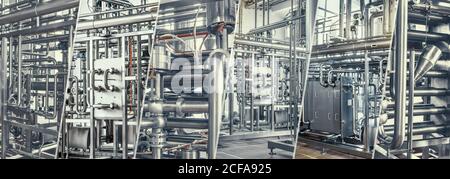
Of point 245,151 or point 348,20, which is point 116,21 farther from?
point 348,20

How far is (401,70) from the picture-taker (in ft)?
4.79

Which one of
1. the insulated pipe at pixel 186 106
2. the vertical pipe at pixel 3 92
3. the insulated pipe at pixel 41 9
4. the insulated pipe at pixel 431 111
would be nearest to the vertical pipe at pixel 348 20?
the insulated pipe at pixel 431 111

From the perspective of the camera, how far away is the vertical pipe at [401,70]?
1459 mm

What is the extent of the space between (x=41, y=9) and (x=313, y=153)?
199 centimetres

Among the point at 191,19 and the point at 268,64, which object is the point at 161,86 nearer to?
the point at 191,19

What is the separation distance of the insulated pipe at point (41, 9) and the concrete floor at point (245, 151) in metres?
1.28

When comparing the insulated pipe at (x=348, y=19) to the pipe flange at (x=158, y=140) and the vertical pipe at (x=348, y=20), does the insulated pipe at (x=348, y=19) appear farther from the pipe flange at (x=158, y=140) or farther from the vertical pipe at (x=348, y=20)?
the pipe flange at (x=158, y=140)

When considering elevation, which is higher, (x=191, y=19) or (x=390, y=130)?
(x=191, y=19)

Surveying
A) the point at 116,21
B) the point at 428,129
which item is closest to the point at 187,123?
the point at 116,21

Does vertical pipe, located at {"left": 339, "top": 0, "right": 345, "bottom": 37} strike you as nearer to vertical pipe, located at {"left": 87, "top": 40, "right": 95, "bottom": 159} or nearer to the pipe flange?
the pipe flange

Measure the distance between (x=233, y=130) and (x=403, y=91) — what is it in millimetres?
978

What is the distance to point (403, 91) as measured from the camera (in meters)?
1.48

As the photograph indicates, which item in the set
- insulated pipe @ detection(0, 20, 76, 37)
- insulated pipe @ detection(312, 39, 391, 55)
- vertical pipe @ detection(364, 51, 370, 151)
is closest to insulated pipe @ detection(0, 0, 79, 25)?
insulated pipe @ detection(0, 20, 76, 37)
